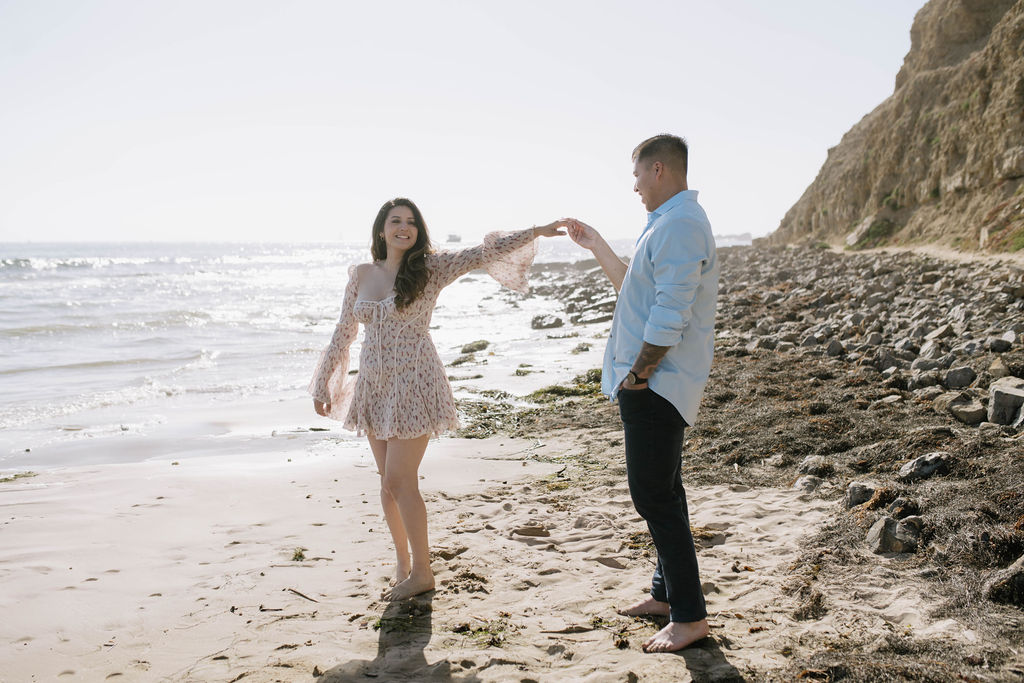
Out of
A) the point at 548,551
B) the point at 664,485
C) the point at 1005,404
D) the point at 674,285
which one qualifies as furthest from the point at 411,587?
the point at 1005,404

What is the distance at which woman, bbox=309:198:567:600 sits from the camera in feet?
12.7

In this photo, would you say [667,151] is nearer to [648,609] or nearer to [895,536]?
[648,609]

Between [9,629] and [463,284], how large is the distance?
3890 centimetres

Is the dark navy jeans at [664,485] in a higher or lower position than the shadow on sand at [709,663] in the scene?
higher

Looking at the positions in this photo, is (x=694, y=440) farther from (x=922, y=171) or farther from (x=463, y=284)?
(x=463, y=284)

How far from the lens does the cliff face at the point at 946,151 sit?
718 inches

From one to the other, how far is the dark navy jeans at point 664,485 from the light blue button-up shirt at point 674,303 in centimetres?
8

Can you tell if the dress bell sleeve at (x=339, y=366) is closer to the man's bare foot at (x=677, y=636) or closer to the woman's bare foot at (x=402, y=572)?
the woman's bare foot at (x=402, y=572)

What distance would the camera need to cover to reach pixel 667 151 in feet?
10.2

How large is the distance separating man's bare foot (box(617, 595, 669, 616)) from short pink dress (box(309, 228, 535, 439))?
1.31m

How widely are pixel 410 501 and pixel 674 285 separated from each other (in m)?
1.90

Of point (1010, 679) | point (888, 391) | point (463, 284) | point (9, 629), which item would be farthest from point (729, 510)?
point (463, 284)

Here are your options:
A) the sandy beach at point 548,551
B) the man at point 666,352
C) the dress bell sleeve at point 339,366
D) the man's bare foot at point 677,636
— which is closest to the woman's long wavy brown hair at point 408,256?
the dress bell sleeve at point 339,366

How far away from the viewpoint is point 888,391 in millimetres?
6793
